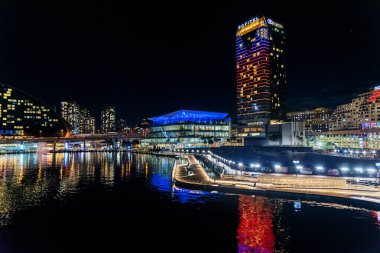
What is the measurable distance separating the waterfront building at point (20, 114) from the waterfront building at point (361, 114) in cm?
20653

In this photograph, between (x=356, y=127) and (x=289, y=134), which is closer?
(x=289, y=134)

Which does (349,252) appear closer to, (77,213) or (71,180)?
(77,213)

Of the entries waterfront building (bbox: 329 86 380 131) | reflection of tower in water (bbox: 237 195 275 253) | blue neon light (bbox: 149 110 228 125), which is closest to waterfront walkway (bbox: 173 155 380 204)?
reflection of tower in water (bbox: 237 195 275 253)

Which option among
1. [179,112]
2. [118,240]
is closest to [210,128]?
[179,112]

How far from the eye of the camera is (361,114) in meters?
164

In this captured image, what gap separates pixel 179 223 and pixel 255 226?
7.69 metres

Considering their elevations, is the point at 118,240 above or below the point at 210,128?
below

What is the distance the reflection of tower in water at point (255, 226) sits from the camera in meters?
22.2

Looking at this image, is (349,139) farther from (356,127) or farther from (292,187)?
(292,187)

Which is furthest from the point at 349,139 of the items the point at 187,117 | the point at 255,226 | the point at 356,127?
the point at 255,226

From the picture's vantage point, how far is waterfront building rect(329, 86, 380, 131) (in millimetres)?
145363

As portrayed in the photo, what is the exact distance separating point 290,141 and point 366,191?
380ft

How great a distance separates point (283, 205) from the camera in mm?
34188

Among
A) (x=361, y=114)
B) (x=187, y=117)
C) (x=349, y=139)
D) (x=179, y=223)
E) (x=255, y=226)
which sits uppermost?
(x=187, y=117)
